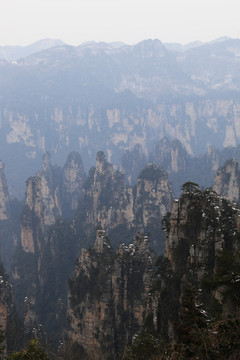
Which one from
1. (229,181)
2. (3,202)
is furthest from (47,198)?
(229,181)

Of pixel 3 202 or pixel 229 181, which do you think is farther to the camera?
pixel 3 202

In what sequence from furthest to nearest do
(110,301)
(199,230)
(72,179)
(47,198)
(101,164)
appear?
(72,179), (47,198), (101,164), (110,301), (199,230)

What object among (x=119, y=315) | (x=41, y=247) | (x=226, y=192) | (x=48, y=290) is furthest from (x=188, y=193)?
(x=41, y=247)

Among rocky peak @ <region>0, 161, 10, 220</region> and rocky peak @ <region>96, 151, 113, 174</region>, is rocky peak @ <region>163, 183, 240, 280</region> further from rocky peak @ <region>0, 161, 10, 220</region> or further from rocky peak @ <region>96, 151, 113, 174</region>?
rocky peak @ <region>0, 161, 10, 220</region>

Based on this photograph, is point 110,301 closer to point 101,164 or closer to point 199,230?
point 199,230

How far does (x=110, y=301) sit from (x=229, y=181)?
40947mm

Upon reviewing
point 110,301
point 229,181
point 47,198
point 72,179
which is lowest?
point 47,198

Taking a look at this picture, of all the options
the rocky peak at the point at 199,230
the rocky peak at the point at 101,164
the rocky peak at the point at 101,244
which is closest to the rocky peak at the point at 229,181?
the rocky peak at the point at 101,164

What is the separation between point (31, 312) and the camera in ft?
203

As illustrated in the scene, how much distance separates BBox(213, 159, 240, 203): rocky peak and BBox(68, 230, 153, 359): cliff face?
32.0m

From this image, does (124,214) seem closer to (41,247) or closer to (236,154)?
(41,247)

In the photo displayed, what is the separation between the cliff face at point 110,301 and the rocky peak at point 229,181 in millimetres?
32034

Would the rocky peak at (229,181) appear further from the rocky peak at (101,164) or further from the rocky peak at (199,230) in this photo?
the rocky peak at (199,230)

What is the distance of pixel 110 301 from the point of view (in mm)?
36938
